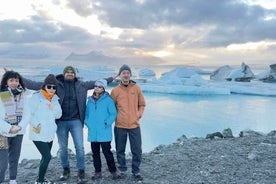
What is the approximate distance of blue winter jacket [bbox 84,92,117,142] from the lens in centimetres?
399

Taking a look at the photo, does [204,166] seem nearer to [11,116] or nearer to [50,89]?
[50,89]

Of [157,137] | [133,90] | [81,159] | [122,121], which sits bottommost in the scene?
[157,137]

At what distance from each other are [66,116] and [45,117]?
316 mm

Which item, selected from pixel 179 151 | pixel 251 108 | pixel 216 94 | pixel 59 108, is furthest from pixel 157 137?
pixel 216 94

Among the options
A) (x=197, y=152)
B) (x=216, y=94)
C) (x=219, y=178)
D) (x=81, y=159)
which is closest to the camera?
(x=81, y=159)

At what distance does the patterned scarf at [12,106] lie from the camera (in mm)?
3494

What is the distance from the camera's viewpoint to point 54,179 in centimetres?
425

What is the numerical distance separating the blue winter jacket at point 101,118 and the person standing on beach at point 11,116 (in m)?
0.75

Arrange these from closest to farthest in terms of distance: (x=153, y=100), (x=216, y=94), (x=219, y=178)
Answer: (x=219, y=178)
(x=153, y=100)
(x=216, y=94)

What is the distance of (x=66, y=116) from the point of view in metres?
3.95

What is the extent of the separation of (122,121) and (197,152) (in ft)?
7.19

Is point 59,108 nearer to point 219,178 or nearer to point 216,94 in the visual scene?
point 219,178

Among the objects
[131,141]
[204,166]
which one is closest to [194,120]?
[204,166]

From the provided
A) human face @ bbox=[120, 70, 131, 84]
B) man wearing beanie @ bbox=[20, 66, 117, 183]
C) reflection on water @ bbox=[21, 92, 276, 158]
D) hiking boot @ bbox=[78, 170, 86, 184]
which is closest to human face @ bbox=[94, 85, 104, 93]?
man wearing beanie @ bbox=[20, 66, 117, 183]
